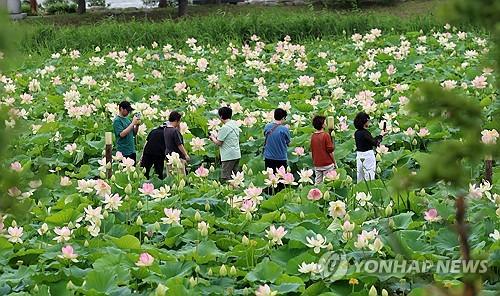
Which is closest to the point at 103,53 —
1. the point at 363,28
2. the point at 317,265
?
the point at 363,28

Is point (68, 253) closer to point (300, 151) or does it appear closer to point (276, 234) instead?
point (276, 234)

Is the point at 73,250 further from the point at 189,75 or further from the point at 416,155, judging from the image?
the point at 189,75

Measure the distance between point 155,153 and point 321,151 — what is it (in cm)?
135

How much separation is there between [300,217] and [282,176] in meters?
0.64

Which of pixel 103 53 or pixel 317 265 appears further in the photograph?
pixel 103 53

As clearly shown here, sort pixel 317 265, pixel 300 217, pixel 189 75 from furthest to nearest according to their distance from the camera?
pixel 189 75 < pixel 300 217 < pixel 317 265

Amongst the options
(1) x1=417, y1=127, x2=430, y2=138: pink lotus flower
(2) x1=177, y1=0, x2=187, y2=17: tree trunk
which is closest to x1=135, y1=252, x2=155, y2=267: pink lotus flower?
(1) x1=417, y1=127, x2=430, y2=138: pink lotus flower

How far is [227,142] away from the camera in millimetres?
6305

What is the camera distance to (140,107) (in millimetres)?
7676

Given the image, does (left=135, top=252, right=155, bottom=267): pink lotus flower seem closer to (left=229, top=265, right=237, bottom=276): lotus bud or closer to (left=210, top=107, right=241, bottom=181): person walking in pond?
(left=229, top=265, right=237, bottom=276): lotus bud

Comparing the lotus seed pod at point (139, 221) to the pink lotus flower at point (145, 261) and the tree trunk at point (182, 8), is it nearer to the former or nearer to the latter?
the pink lotus flower at point (145, 261)

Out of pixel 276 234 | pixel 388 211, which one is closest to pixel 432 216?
pixel 388 211

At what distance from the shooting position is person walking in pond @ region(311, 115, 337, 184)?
232 inches

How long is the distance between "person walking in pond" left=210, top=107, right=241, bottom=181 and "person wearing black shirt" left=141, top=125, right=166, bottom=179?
0.44 m
